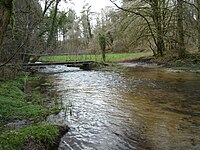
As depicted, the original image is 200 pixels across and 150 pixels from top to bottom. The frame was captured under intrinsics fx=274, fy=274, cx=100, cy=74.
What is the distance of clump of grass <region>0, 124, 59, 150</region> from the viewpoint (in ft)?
15.9

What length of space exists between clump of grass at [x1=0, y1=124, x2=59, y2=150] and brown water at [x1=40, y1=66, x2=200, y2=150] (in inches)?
14.8

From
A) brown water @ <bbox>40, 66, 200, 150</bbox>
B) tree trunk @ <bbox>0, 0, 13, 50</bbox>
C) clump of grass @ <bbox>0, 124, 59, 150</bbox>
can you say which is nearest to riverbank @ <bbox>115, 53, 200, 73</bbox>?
brown water @ <bbox>40, 66, 200, 150</bbox>

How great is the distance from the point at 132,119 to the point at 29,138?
11.3 feet

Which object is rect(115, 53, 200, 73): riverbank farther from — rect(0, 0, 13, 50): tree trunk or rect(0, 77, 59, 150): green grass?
rect(0, 0, 13, 50): tree trunk

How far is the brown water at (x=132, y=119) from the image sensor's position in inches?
237

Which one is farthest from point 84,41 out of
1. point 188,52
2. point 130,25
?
point 188,52

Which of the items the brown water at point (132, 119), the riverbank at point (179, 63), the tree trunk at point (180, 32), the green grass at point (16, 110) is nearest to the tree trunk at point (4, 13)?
the brown water at point (132, 119)

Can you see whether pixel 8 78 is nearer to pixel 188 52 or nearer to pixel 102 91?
pixel 102 91

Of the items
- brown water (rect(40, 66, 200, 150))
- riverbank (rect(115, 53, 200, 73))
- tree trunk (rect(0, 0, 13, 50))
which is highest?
tree trunk (rect(0, 0, 13, 50))

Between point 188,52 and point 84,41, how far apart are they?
130 feet

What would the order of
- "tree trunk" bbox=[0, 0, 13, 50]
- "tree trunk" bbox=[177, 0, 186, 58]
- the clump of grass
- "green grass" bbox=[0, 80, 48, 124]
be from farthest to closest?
1. "tree trunk" bbox=[177, 0, 186, 58]
2. "green grass" bbox=[0, 80, 48, 124]
3. the clump of grass
4. "tree trunk" bbox=[0, 0, 13, 50]

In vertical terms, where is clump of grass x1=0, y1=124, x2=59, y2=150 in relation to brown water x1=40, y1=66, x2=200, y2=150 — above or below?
above

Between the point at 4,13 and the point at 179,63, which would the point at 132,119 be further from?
the point at 179,63

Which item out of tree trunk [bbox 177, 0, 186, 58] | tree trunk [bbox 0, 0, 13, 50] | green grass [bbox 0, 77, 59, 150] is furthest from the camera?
tree trunk [bbox 177, 0, 186, 58]
